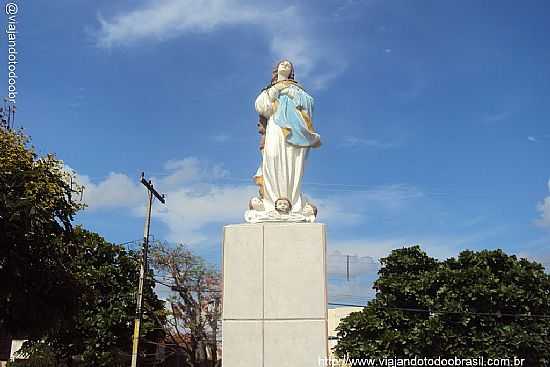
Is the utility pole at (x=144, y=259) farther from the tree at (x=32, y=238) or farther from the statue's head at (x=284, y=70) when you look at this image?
the statue's head at (x=284, y=70)

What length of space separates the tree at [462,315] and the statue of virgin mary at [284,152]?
11.1 metres

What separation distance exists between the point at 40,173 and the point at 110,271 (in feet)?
35.1

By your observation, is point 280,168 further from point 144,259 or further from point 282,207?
point 144,259

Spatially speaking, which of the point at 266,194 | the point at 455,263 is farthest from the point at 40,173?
the point at 455,263

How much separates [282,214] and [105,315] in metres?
16.4

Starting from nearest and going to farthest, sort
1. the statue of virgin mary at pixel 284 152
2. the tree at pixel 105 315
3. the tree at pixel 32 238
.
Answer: the statue of virgin mary at pixel 284 152
the tree at pixel 32 238
the tree at pixel 105 315

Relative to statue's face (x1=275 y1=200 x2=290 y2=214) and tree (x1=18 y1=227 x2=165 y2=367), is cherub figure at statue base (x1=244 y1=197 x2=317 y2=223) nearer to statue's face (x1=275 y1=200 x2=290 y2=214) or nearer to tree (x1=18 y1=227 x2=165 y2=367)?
statue's face (x1=275 y1=200 x2=290 y2=214)

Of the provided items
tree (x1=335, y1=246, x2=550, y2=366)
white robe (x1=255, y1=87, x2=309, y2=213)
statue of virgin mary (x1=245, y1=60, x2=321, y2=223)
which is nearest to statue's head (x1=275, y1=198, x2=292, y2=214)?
statue of virgin mary (x1=245, y1=60, x2=321, y2=223)

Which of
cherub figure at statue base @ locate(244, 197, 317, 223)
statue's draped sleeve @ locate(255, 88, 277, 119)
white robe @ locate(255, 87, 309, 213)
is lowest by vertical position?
cherub figure at statue base @ locate(244, 197, 317, 223)

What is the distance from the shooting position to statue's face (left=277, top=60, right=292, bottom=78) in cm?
941

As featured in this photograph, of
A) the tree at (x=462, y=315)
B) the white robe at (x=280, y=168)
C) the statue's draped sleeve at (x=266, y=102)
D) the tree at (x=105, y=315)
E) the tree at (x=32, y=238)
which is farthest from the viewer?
the tree at (x=105, y=315)

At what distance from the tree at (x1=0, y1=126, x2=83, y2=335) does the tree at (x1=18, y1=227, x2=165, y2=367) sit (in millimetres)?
7368

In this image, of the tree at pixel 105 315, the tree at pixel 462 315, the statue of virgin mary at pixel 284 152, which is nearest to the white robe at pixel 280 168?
the statue of virgin mary at pixel 284 152

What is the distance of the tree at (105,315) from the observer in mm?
22750
